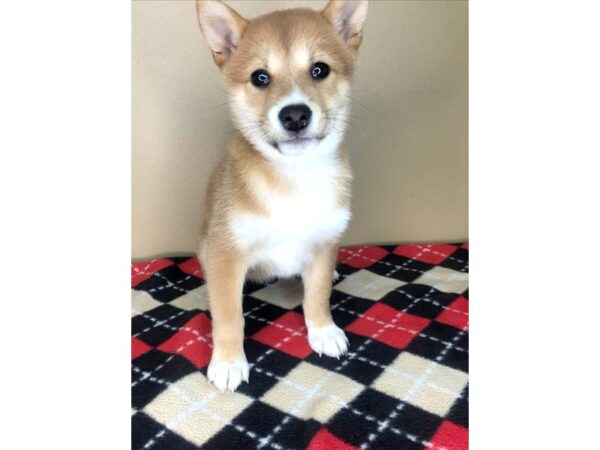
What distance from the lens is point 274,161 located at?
5.04ft

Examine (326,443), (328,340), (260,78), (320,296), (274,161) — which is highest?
(260,78)

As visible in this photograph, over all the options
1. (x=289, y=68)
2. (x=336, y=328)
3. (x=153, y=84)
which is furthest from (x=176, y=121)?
(x=336, y=328)

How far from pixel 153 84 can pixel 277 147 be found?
838 millimetres

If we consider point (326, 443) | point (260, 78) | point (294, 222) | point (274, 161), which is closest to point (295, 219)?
point (294, 222)

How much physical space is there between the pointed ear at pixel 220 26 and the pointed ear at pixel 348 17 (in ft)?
0.90

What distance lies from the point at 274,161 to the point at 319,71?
0.98 ft

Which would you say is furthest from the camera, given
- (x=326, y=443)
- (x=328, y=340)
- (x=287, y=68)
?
(x=328, y=340)

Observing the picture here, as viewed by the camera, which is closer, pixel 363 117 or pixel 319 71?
pixel 319 71

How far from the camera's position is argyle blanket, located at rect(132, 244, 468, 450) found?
123 cm

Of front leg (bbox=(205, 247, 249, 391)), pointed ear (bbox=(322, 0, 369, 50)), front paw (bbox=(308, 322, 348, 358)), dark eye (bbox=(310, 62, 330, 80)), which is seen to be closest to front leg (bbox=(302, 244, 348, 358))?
front paw (bbox=(308, 322, 348, 358))

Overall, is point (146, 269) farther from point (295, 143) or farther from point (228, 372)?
point (295, 143)

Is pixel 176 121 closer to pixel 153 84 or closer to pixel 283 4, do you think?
pixel 153 84

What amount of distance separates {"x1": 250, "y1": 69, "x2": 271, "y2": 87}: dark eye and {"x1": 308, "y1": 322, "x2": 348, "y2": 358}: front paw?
78cm
